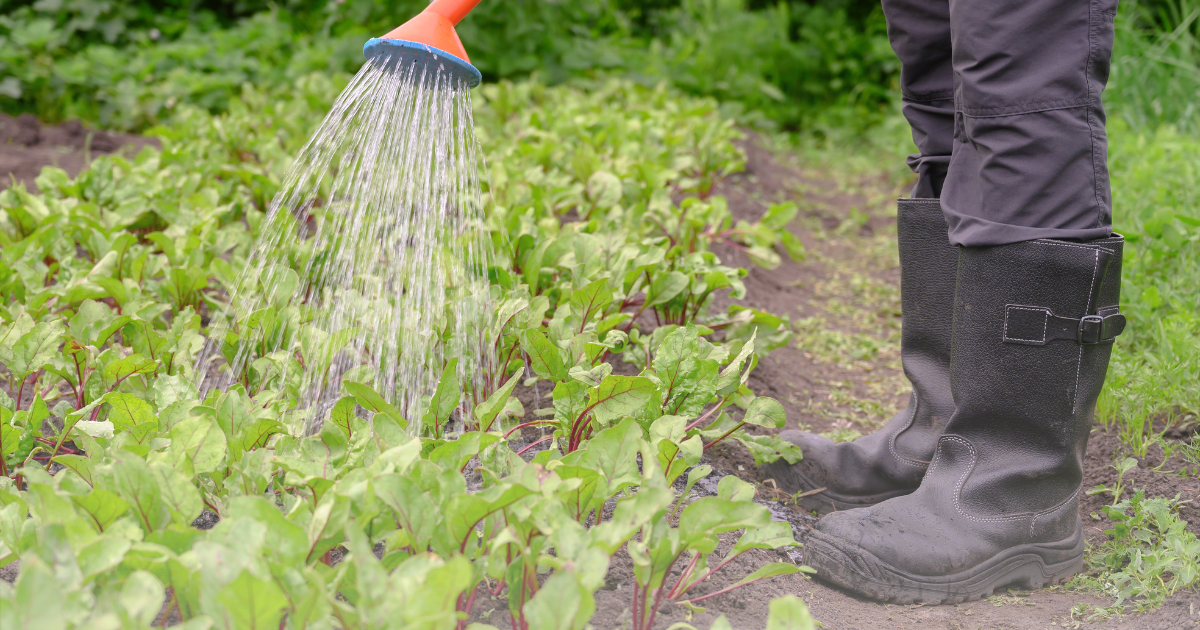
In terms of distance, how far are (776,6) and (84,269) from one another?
7256mm

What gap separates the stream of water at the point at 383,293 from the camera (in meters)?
1.92

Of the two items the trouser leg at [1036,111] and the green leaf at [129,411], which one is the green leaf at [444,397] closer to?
the green leaf at [129,411]

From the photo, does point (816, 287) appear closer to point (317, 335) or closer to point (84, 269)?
point (317, 335)

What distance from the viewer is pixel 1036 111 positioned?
151cm

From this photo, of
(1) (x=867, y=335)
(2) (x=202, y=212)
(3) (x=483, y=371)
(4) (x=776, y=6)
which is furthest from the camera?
(4) (x=776, y=6)

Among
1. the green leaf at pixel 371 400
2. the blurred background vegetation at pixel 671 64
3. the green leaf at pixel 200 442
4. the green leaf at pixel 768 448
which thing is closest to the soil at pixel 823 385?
the green leaf at pixel 768 448

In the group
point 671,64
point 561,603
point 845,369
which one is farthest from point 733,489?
point 671,64

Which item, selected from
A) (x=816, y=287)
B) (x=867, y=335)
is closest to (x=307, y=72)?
(x=816, y=287)

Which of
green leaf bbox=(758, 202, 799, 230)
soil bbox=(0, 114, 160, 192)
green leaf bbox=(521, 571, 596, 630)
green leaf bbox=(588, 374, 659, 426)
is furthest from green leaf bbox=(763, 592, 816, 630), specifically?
soil bbox=(0, 114, 160, 192)

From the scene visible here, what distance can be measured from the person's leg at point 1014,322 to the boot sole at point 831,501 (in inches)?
10.5

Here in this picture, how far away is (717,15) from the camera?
777 centimetres

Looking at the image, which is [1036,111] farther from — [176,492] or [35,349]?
[35,349]

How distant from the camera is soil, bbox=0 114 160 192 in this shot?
13.1ft

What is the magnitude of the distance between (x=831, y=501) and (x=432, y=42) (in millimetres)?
1266
